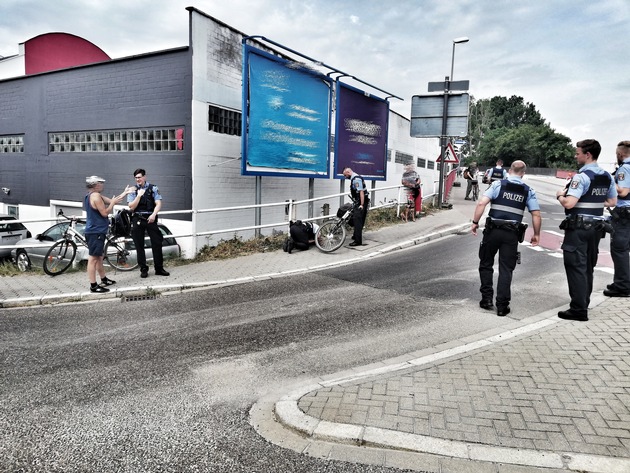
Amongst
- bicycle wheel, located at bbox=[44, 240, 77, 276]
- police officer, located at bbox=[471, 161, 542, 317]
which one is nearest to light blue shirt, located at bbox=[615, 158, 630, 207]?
police officer, located at bbox=[471, 161, 542, 317]

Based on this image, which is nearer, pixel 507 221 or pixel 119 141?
pixel 507 221

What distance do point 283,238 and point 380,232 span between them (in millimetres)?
2871

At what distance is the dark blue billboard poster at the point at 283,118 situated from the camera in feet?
34.6

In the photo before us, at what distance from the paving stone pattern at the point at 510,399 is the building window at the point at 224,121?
32.8ft

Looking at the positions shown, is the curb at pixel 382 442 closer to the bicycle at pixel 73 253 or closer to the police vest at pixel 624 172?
the police vest at pixel 624 172

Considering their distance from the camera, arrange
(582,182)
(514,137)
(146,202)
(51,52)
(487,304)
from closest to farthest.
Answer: (582,182) < (487,304) < (146,202) < (51,52) < (514,137)

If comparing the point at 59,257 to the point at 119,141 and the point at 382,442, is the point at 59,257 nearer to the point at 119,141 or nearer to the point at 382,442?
the point at 119,141

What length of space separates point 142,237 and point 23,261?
3810mm

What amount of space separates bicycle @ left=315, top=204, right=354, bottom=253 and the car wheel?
259 inches

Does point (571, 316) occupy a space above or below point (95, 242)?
below

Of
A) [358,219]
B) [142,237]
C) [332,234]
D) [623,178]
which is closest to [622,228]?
[623,178]

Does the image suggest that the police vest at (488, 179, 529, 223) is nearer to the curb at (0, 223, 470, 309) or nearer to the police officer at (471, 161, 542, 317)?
the police officer at (471, 161, 542, 317)

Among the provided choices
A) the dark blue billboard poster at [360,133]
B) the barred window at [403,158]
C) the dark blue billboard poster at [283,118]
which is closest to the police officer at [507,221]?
the dark blue billboard poster at [283,118]

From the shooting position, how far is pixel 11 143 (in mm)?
17516
